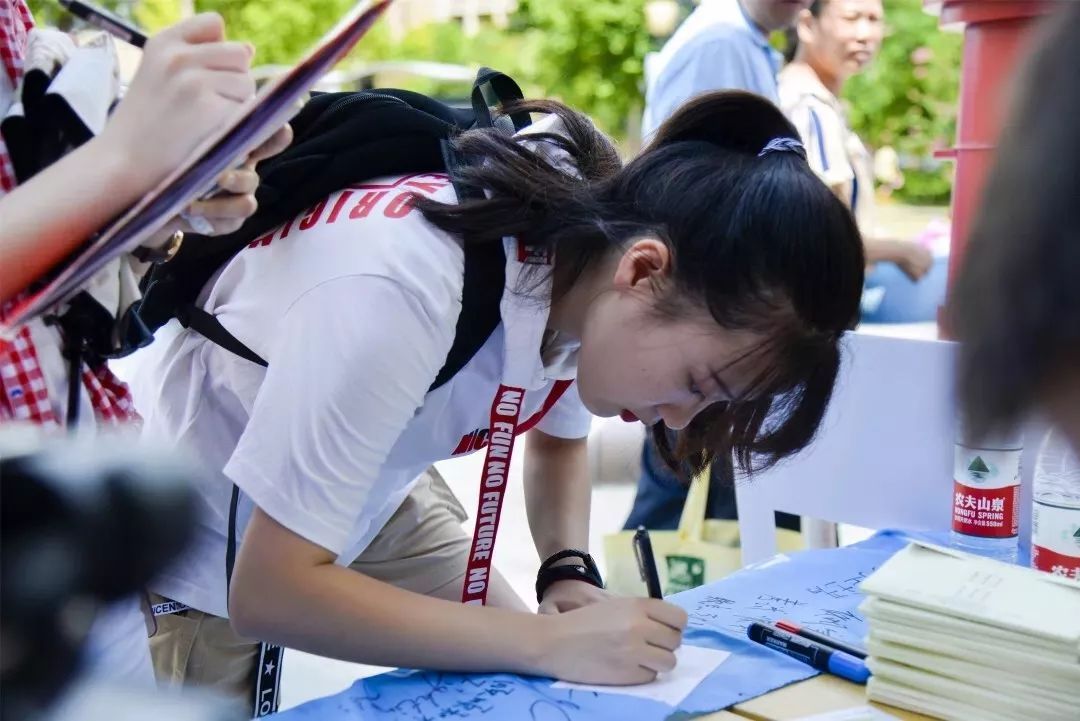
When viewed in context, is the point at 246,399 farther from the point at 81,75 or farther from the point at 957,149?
the point at 957,149

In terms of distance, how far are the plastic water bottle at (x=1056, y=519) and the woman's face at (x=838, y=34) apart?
1916mm

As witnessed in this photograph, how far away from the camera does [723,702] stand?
1.06 metres

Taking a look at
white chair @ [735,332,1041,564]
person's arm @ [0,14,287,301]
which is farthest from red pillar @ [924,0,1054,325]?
person's arm @ [0,14,287,301]

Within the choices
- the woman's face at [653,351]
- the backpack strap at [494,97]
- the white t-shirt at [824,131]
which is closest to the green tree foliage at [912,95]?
the white t-shirt at [824,131]

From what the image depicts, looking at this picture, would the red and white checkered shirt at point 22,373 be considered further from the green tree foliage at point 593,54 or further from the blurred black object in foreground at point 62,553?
the green tree foliage at point 593,54

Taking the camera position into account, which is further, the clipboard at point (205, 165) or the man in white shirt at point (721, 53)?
the man in white shirt at point (721, 53)

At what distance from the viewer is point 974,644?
3.37 feet

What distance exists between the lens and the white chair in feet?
5.40

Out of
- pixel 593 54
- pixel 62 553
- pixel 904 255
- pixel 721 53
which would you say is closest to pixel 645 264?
pixel 62 553

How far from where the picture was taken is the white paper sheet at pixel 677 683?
1082mm

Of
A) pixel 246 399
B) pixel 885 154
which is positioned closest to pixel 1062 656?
pixel 246 399

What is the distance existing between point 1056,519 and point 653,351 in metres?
0.55

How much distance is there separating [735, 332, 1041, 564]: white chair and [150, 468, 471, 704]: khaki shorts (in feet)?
1.56

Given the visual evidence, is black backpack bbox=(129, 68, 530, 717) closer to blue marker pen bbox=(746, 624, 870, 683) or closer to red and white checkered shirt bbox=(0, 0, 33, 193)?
red and white checkered shirt bbox=(0, 0, 33, 193)
